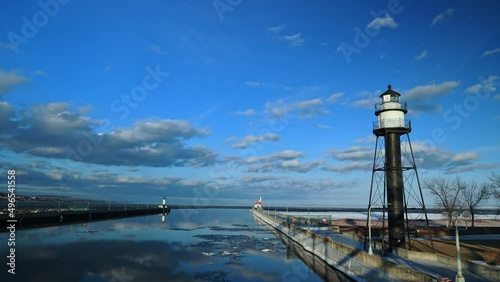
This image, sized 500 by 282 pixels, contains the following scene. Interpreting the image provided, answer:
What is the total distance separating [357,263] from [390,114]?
503 inches

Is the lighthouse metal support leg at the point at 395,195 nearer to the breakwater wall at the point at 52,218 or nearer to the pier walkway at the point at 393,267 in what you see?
the pier walkway at the point at 393,267

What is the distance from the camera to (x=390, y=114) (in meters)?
27.6

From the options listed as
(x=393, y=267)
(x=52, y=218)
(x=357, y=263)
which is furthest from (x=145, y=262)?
(x=52, y=218)

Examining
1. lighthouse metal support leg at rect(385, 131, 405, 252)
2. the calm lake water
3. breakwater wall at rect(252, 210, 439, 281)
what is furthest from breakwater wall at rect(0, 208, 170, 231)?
lighthouse metal support leg at rect(385, 131, 405, 252)

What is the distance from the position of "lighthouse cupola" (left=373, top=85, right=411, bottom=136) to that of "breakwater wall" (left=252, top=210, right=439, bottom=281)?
1000 centimetres

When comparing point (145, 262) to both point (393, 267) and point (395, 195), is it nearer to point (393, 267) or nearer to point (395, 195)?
point (393, 267)

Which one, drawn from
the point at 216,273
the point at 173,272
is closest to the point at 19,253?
the point at 173,272

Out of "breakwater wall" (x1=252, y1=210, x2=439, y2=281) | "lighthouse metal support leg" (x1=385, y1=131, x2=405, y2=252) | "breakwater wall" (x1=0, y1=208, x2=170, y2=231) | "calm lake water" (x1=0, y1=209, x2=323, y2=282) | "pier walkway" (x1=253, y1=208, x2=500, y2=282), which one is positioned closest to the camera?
"breakwater wall" (x1=252, y1=210, x2=439, y2=281)

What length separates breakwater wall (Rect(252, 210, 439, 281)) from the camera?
47.9 feet

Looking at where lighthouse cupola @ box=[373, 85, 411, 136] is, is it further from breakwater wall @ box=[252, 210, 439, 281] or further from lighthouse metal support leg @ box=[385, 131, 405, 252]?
breakwater wall @ box=[252, 210, 439, 281]

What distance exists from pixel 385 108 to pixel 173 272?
20.7m

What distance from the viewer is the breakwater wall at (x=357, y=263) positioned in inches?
575

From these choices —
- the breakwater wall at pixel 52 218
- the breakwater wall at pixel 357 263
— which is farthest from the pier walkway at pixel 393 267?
the breakwater wall at pixel 52 218

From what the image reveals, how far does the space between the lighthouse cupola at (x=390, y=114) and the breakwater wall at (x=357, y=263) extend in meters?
10.00
